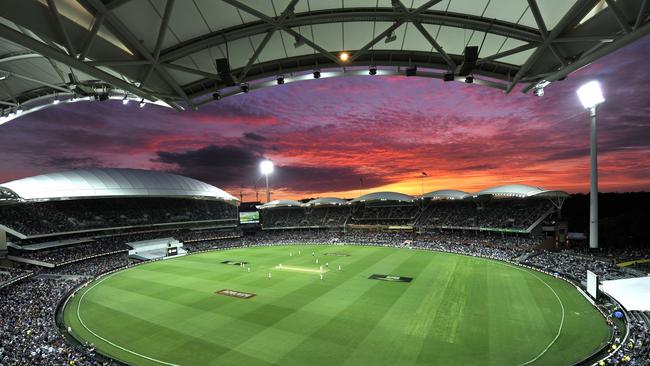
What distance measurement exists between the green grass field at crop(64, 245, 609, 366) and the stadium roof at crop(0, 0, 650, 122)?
14.8 m

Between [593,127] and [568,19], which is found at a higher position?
[593,127]

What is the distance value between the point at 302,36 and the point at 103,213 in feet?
211

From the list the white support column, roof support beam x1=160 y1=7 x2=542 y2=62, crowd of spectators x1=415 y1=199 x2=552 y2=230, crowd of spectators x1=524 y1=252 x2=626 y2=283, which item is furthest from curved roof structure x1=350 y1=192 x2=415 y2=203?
roof support beam x1=160 y1=7 x2=542 y2=62

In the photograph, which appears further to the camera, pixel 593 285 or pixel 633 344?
pixel 593 285

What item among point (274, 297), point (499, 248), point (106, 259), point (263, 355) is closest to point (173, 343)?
point (263, 355)

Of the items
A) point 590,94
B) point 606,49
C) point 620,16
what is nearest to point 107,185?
point 606,49

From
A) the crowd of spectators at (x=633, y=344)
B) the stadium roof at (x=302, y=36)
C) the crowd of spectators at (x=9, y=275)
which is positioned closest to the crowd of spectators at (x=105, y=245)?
the crowd of spectators at (x=9, y=275)

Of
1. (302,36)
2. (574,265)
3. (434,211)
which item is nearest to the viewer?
(302,36)

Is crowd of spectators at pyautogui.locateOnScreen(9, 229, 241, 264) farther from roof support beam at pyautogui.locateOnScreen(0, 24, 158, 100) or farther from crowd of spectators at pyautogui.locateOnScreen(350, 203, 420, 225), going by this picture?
roof support beam at pyautogui.locateOnScreen(0, 24, 158, 100)

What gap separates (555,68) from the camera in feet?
29.8

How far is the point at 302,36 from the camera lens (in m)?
8.95

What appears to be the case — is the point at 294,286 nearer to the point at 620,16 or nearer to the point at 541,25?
the point at 541,25

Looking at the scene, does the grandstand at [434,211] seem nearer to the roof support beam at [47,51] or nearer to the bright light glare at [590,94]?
the bright light glare at [590,94]

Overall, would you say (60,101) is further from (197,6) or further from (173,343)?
(197,6)
